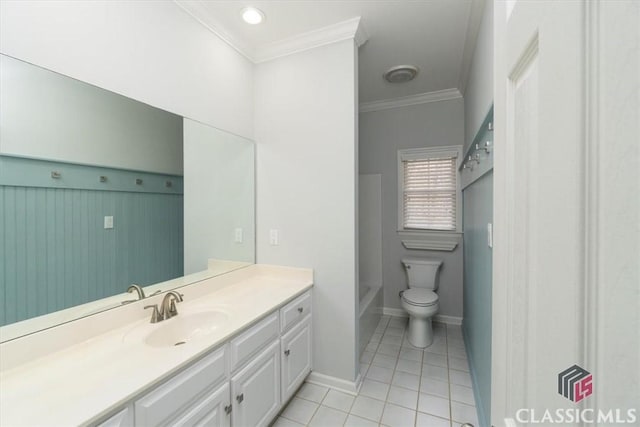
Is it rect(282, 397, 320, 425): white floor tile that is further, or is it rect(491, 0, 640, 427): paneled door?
rect(282, 397, 320, 425): white floor tile

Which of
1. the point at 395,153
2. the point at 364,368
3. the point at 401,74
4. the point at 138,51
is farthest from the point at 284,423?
the point at 401,74

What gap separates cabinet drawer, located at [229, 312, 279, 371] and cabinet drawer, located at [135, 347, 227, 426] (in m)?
0.07

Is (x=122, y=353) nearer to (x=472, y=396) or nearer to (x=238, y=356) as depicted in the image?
(x=238, y=356)

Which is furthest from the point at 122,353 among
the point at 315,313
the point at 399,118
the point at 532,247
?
the point at 399,118

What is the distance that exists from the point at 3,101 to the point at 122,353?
107cm

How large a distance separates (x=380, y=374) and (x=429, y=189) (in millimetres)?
2048

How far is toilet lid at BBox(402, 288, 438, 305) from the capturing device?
2.56m

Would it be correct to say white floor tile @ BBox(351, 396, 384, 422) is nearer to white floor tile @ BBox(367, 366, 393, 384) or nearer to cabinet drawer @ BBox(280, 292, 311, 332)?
white floor tile @ BBox(367, 366, 393, 384)

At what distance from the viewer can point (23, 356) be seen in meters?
1.00

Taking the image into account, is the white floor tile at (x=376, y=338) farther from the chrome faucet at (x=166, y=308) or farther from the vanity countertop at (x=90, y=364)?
the chrome faucet at (x=166, y=308)

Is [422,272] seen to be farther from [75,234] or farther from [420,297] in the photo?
[75,234]

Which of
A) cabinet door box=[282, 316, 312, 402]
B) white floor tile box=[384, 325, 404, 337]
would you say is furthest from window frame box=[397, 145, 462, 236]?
cabinet door box=[282, 316, 312, 402]

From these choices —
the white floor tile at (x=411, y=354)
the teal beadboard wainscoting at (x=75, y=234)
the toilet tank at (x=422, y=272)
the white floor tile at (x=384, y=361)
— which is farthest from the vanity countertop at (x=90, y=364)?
the toilet tank at (x=422, y=272)

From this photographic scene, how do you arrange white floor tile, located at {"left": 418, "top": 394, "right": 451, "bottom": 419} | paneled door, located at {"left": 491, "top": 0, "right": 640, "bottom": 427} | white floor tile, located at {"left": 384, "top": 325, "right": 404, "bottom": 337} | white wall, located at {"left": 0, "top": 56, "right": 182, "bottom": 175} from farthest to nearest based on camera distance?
white floor tile, located at {"left": 384, "top": 325, "right": 404, "bottom": 337} < white floor tile, located at {"left": 418, "top": 394, "right": 451, "bottom": 419} < white wall, located at {"left": 0, "top": 56, "right": 182, "bottom": 175} < paneled door, located at {"left": 491, "top": 0, "right": 640, "bottom": 427}
